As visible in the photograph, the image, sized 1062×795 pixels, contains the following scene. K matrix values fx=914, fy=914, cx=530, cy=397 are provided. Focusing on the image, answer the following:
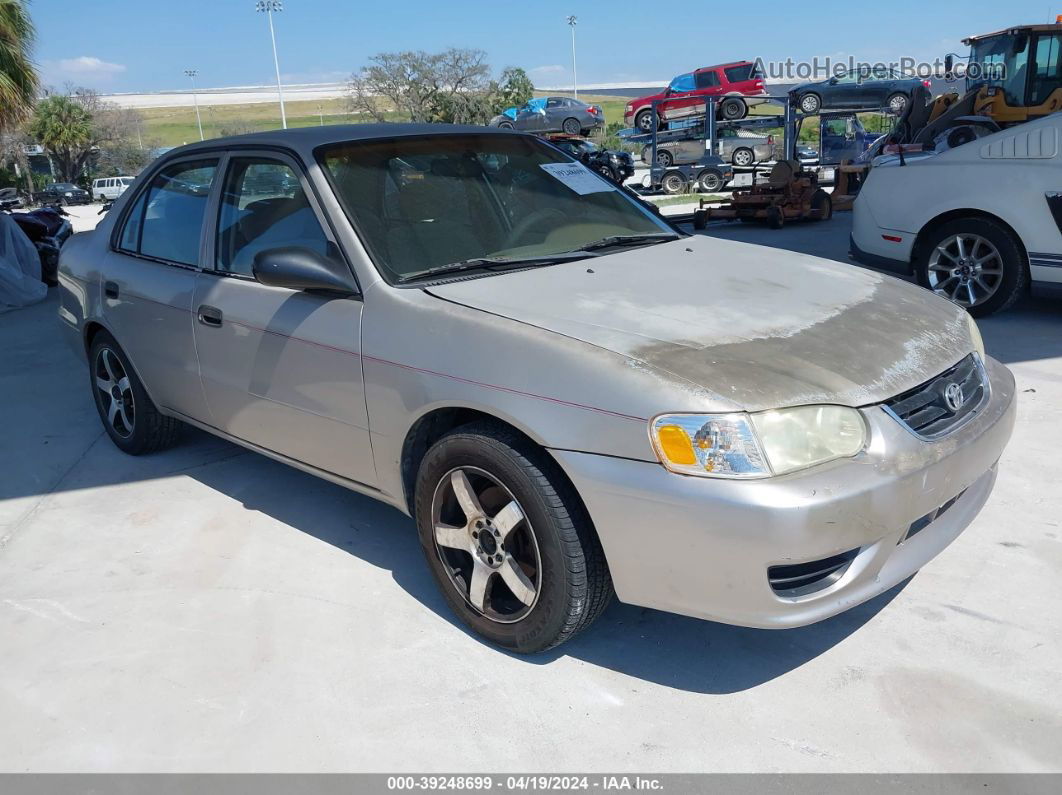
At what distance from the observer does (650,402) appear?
7.75 feet

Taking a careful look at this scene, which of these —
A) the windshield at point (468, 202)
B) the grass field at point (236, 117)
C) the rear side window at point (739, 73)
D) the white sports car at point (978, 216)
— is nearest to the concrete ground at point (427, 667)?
the windshield at point (468, 202)

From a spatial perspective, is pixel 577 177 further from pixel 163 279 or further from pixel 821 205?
pixel 821 205

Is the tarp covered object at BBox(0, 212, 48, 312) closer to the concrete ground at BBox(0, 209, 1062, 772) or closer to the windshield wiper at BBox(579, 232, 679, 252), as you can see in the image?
the concrete ground at BBox(0, 209, 1062, 772)

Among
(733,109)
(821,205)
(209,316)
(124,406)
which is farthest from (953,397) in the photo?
(733,109)

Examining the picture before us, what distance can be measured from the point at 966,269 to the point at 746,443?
5.06m

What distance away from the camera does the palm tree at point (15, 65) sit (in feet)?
49.2

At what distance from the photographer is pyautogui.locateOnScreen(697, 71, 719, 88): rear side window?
29734 mm

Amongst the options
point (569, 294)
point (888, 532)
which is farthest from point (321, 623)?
point (888, 532)

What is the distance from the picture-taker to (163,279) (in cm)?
402

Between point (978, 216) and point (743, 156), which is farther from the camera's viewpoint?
point (743, 156)

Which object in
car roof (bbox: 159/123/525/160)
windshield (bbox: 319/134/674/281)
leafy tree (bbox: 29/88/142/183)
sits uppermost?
leafy tree (bbox: 29/88/142/183)

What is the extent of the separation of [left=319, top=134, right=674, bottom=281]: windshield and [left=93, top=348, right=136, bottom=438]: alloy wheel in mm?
1950

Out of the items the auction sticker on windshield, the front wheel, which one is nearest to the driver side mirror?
the front wheel

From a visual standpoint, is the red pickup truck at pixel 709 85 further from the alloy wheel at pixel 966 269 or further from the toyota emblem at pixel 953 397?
the toyota emblem at pixel 953 397
